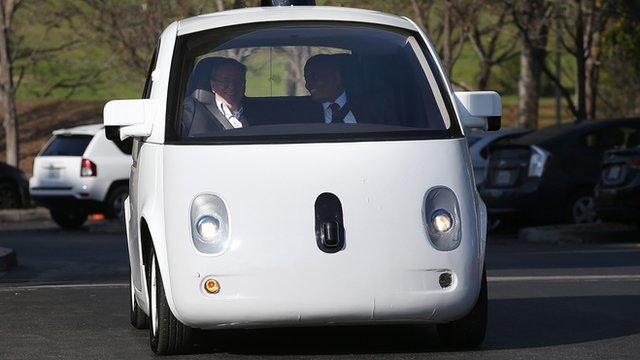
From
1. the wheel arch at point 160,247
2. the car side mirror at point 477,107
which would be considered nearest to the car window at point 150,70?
the wheel arch at point 160,247

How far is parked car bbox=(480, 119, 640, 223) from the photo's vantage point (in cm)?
2073

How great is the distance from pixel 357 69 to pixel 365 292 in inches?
51.2

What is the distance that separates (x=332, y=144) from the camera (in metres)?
7.27

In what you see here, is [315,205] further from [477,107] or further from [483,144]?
[483,144]

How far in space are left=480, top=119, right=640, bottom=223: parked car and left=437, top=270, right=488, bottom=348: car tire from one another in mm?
13138

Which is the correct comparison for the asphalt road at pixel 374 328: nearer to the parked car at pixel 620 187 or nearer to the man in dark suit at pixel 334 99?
the man in dark suit at pixel 334 99

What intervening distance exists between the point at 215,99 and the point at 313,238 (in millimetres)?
1070

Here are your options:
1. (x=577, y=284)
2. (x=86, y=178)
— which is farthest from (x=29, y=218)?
(x=577, y=284)

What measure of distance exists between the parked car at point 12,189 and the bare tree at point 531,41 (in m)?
9.26

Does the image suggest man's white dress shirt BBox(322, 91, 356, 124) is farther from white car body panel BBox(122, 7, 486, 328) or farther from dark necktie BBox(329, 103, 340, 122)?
white car body panel BBox(122, 7, 486, 328)

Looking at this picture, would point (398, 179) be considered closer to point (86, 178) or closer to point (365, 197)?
point (365, 197)

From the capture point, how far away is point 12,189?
28.3m

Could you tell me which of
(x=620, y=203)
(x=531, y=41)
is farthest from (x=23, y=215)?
(x=620, y=203)

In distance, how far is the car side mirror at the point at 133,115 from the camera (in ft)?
25.0
